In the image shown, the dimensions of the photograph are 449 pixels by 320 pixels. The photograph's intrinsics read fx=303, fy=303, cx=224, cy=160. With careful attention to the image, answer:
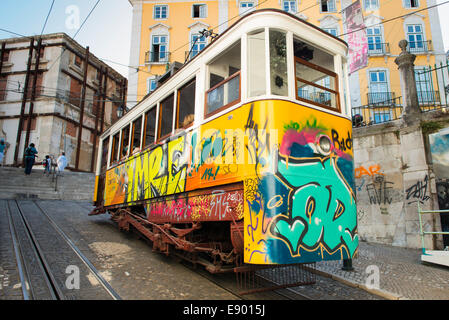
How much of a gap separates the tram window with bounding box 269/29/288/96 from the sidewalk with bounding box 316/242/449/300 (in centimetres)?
328

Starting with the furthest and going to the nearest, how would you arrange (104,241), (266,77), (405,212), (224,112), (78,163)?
(78,163) → (405,212) → (104,241) → (224,112) → (266,77)

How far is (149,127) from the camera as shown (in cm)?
647

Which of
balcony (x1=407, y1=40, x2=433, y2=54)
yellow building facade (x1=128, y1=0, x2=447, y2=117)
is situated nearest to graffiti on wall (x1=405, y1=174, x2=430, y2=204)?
yellow building facade (x1=128, y1=0, x2=447, y2=117)

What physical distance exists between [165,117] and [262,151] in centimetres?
281

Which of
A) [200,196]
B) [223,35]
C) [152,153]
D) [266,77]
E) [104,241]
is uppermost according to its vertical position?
[223,35]

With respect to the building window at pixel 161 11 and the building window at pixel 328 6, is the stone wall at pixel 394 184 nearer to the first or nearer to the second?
the building window at pixel 328 6

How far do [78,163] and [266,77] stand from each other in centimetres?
2499

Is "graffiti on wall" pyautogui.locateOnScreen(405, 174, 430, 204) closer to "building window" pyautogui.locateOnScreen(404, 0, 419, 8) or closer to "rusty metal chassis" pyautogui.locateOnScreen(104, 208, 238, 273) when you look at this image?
"rusty metal chassis" pyautogui.locateOnScreen(104, 208, 238, 273)

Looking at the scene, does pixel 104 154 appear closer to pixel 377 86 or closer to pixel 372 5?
pixel 377 86

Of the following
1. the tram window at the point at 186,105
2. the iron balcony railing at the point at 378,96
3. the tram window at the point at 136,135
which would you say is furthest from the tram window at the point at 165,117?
the iron balcony railing at the point at 378,96

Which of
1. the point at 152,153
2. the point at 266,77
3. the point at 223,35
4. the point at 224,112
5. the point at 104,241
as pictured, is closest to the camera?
the point at 266,77

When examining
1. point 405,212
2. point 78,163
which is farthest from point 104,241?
point 78,163

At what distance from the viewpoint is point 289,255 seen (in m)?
3.42

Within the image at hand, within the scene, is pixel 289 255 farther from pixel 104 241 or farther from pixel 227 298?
pixel 104 241
